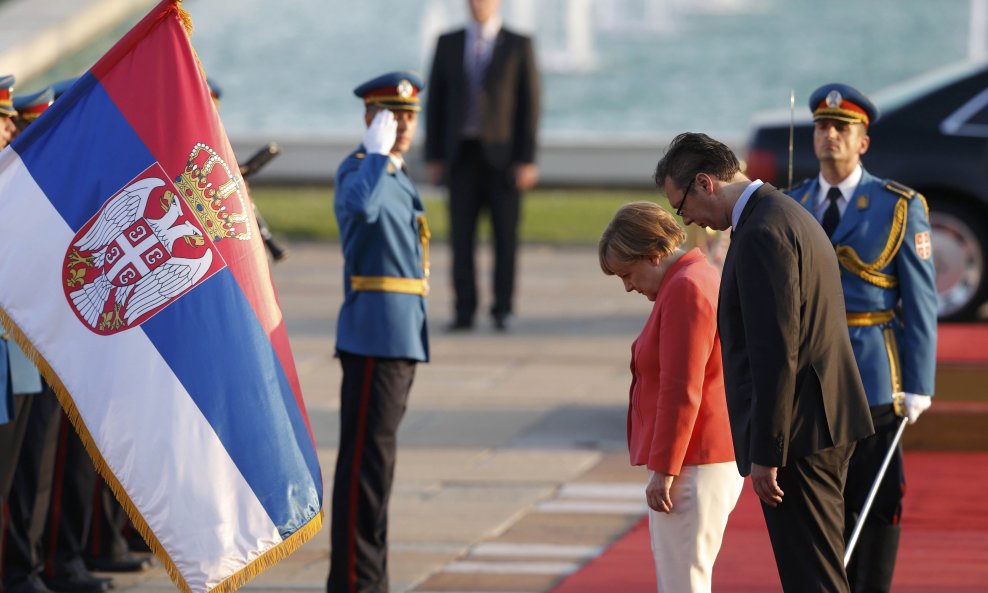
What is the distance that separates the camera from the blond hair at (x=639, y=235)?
194 inches

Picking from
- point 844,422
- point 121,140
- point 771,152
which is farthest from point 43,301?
point 771,152

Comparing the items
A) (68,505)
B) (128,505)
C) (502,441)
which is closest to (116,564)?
(68,505)

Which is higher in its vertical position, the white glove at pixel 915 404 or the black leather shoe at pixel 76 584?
the white glove at pixel 915 404

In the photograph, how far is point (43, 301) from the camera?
5.46m

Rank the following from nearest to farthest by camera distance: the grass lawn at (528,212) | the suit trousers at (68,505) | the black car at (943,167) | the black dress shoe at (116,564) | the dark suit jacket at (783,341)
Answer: the dark suit jacket at (783,341) < the suit trousers at (68,505) < the black dress shoe at (116,564) < the black car at (943,167) < the grass lawn at (528,212)

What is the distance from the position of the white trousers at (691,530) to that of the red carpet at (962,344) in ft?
15.3

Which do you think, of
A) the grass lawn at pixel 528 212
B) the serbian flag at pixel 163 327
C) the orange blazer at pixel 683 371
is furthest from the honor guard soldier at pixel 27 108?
the grass lawn at pixel 528 212

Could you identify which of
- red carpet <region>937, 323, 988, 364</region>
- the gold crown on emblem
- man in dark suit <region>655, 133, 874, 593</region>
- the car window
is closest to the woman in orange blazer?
man in dark suit <region>655, 133, 874, 593</region>

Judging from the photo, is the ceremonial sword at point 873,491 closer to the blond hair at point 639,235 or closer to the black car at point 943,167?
the blond hair at point 639,235

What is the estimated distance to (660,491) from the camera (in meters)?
4.91

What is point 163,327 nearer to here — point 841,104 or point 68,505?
point 68,505

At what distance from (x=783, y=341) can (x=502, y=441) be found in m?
4.91

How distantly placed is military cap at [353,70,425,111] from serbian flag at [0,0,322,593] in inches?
44.6

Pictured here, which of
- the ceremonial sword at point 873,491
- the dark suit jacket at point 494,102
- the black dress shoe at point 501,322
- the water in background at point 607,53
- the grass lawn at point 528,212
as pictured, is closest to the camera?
the ceremonial sword at point 873,491
